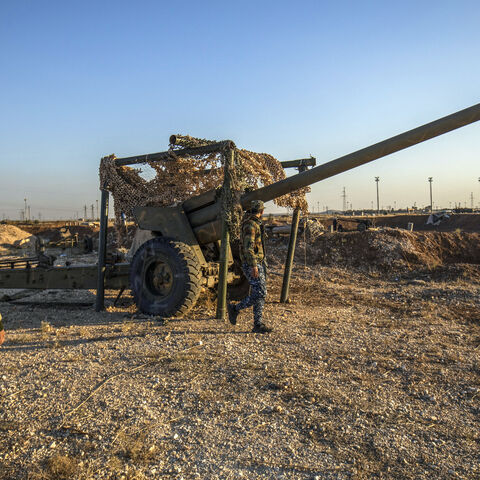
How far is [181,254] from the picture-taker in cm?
663

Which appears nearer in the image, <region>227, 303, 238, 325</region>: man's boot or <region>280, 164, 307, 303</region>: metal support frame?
<region>227, 303, 238, 325</region>: man's boot

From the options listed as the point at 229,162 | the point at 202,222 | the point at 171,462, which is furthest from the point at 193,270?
the point at 171,462

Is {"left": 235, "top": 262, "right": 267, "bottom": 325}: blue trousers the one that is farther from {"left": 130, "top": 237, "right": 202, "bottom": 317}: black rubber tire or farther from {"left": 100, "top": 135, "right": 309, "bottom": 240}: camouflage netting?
{"left": 100, "top": 135, "right": 309, "bottom": 240}: camouflage netting

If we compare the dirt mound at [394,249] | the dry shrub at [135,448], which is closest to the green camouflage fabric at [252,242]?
the dry shrub at [135,448]

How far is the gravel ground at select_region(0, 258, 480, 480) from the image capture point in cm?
266

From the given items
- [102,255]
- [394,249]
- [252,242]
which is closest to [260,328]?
[252,242]

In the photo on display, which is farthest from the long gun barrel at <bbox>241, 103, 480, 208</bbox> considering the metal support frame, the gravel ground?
the gravel ground

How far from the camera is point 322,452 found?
277cm

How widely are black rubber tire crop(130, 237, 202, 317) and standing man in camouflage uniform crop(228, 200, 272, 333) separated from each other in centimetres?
78

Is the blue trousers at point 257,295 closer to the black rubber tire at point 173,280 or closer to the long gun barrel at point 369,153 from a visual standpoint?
the black rubber tire at point 173,280

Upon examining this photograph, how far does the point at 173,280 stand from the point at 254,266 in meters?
1.51

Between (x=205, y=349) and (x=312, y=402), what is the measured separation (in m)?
1.77

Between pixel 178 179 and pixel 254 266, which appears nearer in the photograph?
pixel 254 266

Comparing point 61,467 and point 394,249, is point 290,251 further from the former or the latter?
point 394,249
